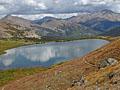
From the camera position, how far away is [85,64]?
240 ft

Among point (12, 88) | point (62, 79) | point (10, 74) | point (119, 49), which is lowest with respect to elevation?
point (10, 74)

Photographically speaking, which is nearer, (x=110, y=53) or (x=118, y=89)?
(x=118, y=89)

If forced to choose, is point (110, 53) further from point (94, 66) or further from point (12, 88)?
point (12, 88)

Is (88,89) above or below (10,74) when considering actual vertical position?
above

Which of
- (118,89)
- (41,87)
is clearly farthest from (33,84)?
(118,89)

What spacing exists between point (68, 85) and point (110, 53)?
52.8ft

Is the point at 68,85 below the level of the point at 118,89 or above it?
below

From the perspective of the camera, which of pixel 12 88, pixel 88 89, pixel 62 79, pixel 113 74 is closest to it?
pixel 88 89

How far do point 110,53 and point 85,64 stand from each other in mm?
6556

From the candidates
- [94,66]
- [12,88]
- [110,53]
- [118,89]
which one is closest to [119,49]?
[110,53]

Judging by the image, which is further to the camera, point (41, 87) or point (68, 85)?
point (41, 87)

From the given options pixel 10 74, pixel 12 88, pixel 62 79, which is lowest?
pixel 10 74

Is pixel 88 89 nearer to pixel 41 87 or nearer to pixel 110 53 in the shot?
pixel 41 87

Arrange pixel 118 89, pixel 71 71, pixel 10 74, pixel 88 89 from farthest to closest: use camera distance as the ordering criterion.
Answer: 1. pixel 10 74
2. pixel 71 71
3. pixel 88 89
4. pixel 118 89
